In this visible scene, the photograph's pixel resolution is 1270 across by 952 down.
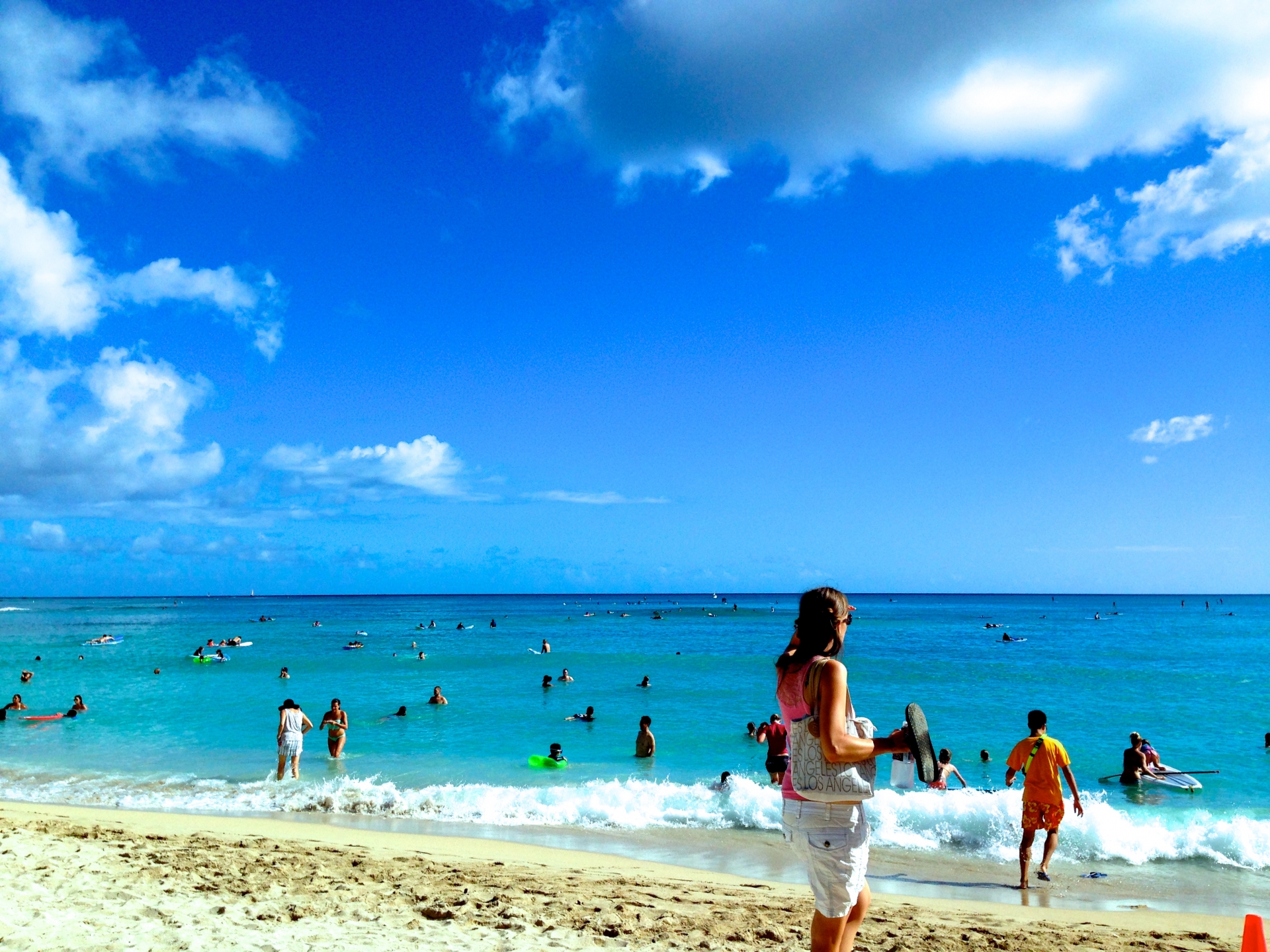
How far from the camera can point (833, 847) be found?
11.6 feet

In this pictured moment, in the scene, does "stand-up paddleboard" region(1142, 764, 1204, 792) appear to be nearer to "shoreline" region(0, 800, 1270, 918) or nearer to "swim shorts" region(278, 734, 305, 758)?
"shoreline" region(0, 800, 1270, 918)

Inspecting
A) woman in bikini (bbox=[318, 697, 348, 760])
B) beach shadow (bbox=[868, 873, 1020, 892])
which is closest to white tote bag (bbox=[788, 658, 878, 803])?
beach shadow (bbox=[868, 873, 1020, 892])

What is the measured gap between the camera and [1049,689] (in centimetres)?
2988

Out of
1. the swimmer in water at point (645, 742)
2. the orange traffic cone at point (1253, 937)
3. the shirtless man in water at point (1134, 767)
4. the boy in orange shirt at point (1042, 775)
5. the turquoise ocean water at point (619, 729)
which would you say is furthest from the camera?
the swimmer in water at point (645, 742)

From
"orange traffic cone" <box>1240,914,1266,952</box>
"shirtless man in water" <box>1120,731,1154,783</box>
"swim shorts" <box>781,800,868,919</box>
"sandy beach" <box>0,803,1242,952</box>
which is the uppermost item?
"swim shorts" <box>781,800,868,919</box>

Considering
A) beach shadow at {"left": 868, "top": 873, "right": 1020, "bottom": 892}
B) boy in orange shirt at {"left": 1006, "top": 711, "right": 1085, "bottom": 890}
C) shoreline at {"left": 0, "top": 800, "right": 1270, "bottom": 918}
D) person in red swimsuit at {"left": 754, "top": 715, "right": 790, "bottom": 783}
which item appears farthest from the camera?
person in red swimsuit at {"left": 754, "top": 715, "right": 790, "bottom": 783}

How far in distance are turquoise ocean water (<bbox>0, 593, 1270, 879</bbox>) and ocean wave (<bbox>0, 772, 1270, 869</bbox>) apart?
1.7 inches

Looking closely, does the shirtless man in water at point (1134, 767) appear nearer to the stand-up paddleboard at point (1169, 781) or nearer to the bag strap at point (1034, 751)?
the stand-up paddleboard at point (1169, 781)

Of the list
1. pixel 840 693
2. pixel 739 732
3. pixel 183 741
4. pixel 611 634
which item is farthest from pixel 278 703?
pixel 611 634

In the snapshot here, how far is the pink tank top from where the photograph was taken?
3.48m

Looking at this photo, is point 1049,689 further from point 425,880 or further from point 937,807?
point 425,880

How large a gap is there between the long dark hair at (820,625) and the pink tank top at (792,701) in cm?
3

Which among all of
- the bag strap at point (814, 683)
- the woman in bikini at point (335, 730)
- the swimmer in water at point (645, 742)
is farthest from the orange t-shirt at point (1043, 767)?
the woman in bikini at point (335, 730)

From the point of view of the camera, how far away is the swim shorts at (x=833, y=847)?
11.5 feet
